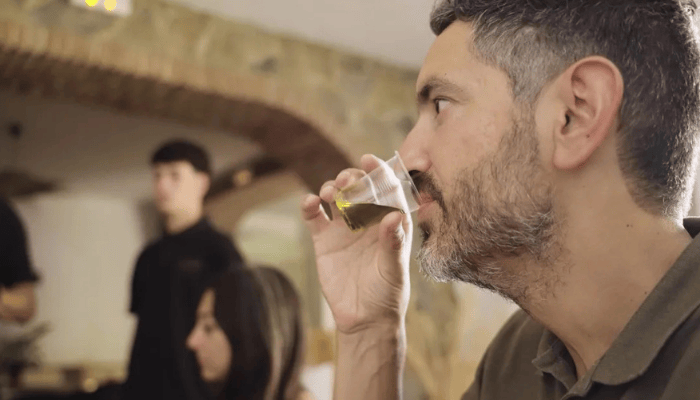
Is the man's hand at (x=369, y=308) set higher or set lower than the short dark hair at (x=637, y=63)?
lower

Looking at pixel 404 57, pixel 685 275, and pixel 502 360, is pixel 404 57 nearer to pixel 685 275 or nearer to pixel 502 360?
pixel 502 360

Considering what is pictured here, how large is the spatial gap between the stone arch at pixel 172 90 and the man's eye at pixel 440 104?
2.06 metres

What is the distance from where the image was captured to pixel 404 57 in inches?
143

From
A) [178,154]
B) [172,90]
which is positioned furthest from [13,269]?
[172,90]

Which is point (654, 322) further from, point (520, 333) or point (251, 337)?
point (251, 337)

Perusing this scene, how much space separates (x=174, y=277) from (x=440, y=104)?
2.03 meters

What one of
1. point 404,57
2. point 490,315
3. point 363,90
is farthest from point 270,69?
point 490,315

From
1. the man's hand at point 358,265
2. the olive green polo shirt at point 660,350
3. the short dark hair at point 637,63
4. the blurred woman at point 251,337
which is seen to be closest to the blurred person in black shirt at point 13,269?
the blurred woman at point 251,337

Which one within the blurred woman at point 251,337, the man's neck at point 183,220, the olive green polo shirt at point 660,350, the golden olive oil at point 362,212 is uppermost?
the golden olive oil at point 362,212

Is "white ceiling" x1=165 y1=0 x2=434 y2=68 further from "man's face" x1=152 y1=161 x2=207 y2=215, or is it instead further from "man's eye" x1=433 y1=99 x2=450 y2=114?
"man's eye" x1=433 y1=99 x2=450 y2=114

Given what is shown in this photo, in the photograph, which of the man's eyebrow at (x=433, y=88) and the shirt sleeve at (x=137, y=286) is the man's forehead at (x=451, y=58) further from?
the shirt sleeve at (x=137, y=286)

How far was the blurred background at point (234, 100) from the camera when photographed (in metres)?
2.69

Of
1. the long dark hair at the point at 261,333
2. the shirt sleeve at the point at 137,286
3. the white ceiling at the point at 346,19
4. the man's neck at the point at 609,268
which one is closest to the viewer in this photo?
the man's neck at the point at 609,268

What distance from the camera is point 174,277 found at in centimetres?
272
